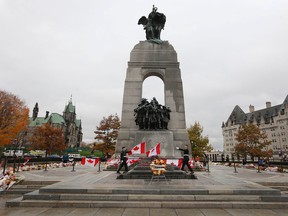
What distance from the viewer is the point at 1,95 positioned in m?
34.0

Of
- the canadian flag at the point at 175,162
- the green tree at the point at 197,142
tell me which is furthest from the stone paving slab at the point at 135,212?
the green tree at the point at 197,142

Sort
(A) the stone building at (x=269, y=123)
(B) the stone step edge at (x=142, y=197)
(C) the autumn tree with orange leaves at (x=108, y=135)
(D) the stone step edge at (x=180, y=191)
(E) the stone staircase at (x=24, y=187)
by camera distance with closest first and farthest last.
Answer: (B) the stone step edge at (x=142, y=197) < (D) the stone step edge at (x=180, y=191) < (E) the stone staircase at (x=24, y=187) < (C) the autumn tree with orange leaves at (x=108, y=135) < (A) the stone building at (x=269, y=123)

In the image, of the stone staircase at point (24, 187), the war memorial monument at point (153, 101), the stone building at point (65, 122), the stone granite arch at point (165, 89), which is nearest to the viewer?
the stone staircase at point (24, 187)

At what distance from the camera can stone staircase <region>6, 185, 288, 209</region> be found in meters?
6.30

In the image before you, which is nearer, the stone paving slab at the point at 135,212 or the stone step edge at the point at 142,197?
the stone paving slab at the point at 135,212

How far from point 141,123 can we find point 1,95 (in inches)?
1201

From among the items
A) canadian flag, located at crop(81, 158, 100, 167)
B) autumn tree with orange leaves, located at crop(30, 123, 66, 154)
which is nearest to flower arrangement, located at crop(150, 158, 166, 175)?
canadian flag, located at crop(81, 158, 100, 167)

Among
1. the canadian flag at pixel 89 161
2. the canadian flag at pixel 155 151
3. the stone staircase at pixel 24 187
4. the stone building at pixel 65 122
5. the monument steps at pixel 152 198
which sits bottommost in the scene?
the stone staircase at pixel 24 187

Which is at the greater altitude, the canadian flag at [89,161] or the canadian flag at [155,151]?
the canadian flag at [155,151]

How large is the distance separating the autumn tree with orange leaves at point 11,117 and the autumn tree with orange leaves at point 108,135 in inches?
601

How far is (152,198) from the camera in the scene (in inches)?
261

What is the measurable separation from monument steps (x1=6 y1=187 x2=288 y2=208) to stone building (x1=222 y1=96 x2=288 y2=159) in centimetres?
6855

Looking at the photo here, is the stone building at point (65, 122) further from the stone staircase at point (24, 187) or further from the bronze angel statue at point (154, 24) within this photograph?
the stone staircase at point (24, 187)

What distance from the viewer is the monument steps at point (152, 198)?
20.7ft
